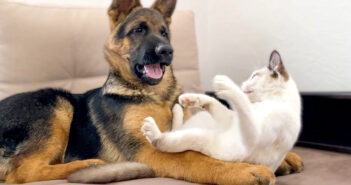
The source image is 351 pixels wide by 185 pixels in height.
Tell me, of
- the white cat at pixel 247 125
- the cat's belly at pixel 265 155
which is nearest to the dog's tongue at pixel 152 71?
the white cat at pixel 247 125

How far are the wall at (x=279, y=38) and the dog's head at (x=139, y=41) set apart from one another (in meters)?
0.74

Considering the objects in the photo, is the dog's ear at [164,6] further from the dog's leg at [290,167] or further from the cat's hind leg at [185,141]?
the dog's leg at [290,167]

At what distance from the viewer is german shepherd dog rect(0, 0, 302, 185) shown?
4.27 feet

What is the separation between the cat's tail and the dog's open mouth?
322mm

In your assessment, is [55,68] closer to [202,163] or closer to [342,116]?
[202,163]


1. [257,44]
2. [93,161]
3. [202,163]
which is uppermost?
[257,44]

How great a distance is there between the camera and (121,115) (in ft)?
4.50

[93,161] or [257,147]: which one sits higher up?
[257,147]

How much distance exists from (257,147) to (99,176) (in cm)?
50

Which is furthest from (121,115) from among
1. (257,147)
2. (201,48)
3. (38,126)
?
(201,48)

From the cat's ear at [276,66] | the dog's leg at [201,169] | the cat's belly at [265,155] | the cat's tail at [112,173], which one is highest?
the cat's ear at [276,66]

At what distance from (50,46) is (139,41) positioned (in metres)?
0.55

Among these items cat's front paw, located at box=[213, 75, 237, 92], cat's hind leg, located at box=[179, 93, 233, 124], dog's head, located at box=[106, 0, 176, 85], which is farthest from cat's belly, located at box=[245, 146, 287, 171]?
dog's head, located at box=[106, 0, 176, 85]

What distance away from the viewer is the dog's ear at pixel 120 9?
1464 mm
